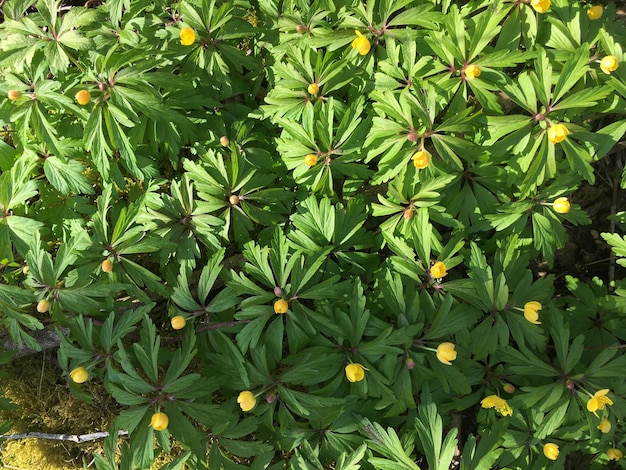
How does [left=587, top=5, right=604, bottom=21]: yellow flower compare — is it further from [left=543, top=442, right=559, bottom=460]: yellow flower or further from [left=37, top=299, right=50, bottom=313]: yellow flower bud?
[left=37, top=299, right=50, bottom=313]: yellow flower bud

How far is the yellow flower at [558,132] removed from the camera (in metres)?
1.95

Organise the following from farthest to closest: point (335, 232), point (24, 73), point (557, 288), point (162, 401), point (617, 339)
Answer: point (557, 288)
point (617, 339)
point (335, 232)
point (24, 73)
point (162, 401)

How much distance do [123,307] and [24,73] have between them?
123 centimetres

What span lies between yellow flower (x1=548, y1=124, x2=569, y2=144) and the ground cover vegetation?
6 centimetres

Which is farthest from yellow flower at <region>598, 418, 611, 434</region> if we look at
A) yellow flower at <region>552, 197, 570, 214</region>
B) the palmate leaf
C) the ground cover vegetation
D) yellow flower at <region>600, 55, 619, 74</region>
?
the palmate leaf

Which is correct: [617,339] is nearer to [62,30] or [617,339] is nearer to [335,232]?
[335,232]

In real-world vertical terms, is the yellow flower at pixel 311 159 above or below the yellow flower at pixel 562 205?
above

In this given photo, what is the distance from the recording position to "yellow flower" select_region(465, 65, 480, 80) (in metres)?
2.09

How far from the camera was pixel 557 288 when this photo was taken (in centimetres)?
302

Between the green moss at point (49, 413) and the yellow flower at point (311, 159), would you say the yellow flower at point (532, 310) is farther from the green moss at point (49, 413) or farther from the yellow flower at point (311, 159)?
the green moss at point (49, 413)

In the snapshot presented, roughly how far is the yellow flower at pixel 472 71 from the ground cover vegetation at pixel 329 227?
1 cm

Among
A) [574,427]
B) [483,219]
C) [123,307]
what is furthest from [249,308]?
[574,427]

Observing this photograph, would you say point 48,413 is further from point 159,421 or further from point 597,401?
point 597,401

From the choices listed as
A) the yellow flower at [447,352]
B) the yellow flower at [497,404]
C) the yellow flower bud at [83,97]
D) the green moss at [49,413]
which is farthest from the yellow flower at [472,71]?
the green moss at [49,413]
